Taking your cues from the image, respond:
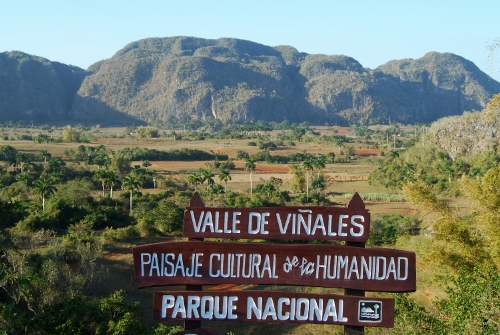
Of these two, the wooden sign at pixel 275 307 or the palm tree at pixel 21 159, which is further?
the palm tree at pixel 21 159

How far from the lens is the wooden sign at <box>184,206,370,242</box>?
7258 mm

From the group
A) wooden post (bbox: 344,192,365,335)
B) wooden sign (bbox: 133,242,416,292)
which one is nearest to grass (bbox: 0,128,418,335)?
wooden post (bbox: 344,192,365,335)

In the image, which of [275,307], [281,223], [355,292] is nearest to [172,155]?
[281,223]

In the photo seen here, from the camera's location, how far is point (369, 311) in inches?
282

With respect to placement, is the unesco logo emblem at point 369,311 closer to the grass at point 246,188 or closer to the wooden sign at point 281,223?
the wooden sign at point 281,223

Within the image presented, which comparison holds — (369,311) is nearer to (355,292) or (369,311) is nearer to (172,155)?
(355,292)

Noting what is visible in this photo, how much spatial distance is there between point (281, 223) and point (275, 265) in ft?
1.79

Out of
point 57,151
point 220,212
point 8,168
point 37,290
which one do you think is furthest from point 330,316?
point 57,151

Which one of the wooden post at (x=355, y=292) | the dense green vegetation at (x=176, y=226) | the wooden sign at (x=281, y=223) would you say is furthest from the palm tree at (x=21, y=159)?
the wooden post at (x=355, y=292)

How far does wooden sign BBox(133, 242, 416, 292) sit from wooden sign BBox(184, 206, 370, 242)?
141 millimetres

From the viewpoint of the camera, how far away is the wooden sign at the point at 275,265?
7156 mm

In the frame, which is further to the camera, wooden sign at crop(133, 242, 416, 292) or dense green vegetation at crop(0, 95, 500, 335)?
dense green vegetation at crop(0, 95, 500, 335)

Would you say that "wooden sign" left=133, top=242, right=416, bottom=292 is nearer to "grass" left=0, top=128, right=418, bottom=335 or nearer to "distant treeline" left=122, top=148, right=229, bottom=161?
"grass" left=0, top=128, right=418, bottom=335

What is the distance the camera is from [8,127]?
18225 cm
